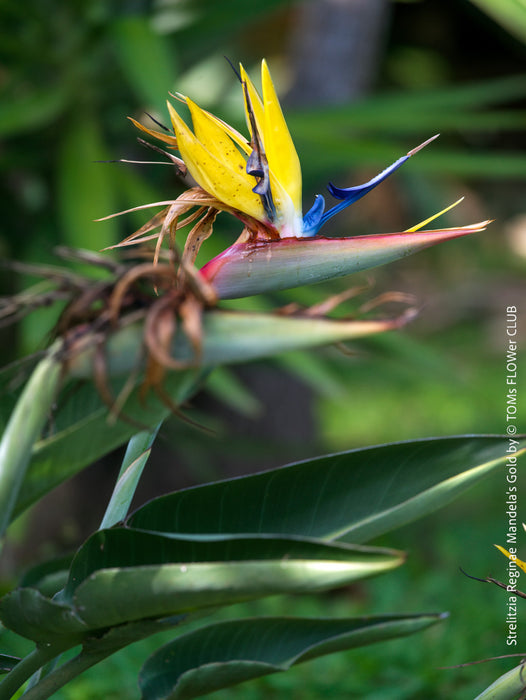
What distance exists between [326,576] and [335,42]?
81.5 inches

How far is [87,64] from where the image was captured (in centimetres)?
165

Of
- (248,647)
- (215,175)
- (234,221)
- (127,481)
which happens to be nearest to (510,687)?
(248,647)

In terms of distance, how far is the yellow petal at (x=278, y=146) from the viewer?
0.53 meters

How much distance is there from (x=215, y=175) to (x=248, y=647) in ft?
1.12

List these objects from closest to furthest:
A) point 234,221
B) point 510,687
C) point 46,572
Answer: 1. point 510,687
2. point 46,572
3. point 234,221

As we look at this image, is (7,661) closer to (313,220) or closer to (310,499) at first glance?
(310,499)

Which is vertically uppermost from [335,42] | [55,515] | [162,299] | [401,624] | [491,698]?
[335,42]

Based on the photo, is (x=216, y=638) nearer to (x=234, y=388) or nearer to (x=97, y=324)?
(x=97, y=324)

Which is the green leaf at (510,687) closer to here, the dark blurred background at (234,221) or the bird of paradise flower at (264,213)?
the bird of paradise flower at (264,213)

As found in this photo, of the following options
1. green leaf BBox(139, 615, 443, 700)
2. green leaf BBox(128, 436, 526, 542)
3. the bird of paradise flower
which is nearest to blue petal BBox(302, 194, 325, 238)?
the bird of paradise flower

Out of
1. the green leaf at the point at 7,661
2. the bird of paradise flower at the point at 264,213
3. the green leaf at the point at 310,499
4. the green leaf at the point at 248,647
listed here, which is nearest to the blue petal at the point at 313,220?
the bird of paradise flower at the point at 264,213

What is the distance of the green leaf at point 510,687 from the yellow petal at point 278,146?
369mm

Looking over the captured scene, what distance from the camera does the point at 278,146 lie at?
0.54 m

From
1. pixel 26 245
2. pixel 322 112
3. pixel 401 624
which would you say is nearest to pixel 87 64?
pixel 26 245
